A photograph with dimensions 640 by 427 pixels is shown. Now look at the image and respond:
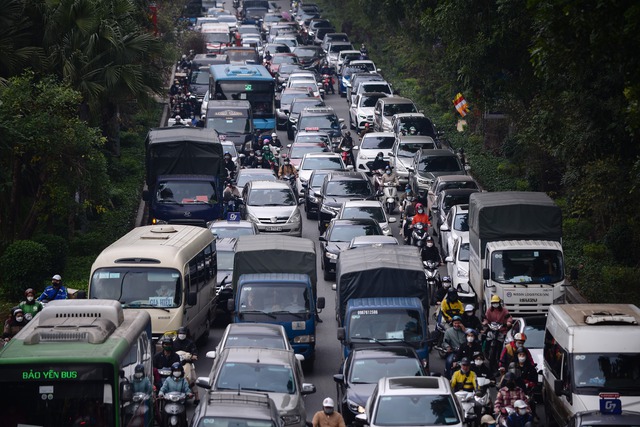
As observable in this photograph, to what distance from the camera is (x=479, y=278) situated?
27375 mm

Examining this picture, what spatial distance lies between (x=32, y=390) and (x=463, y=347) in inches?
333

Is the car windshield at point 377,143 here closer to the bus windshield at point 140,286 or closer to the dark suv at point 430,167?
the dark suv at point 430,167

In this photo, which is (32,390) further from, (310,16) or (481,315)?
(310,16)

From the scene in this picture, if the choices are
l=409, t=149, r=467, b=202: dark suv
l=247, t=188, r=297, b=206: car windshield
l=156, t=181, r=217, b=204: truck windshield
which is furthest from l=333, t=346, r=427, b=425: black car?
l=409, t=149, r=467, b=202: dark suv

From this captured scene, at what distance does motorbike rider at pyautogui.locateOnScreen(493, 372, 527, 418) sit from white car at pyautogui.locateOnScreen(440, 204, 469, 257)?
12149 mm

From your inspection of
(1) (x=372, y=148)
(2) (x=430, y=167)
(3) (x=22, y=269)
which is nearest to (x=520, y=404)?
(3) (x=22, y=269)

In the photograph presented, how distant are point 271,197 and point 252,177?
3942 millimetres

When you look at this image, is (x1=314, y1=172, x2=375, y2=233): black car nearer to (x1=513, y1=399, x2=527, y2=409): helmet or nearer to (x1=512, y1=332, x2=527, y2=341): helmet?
(x1=512, y1=332, x2=527, y2=341): helmet

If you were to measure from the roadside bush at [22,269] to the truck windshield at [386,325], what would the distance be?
9.72 meters

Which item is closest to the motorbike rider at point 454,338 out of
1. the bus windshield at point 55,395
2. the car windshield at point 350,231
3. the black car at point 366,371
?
the black car at point 366,371

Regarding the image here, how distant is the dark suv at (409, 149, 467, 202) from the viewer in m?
39.4

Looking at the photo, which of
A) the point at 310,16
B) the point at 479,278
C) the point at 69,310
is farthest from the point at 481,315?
the point at 310,16

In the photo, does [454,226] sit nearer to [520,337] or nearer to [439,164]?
[439,164]

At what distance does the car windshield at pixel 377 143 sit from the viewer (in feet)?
148
